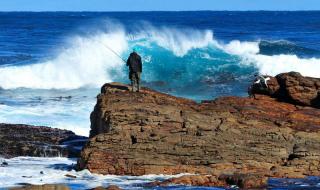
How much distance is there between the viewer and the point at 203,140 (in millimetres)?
15859

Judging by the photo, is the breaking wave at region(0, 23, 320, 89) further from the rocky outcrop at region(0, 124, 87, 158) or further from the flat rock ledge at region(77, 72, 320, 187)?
the flat rock ledge at region(77, 72, 320, 187)

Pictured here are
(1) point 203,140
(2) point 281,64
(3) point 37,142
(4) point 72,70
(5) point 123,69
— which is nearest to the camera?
(1) point 203,140

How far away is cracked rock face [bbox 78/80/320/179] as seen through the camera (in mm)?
15344

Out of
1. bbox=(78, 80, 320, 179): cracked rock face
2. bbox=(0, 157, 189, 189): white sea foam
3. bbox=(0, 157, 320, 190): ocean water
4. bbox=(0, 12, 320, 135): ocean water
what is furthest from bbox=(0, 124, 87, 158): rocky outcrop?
bbox=(0, 12, 320, 135): ocean water

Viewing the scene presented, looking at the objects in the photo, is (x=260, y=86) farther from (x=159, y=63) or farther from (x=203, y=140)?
(x=159, y=63)

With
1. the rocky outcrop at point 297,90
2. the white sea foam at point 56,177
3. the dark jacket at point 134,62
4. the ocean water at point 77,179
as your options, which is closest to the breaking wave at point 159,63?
the dark jacket at point 134,62

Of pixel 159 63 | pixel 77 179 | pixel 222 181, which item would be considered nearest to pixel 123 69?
pixel 159 63

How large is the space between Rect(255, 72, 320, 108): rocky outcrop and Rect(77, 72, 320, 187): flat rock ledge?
0.48 meters

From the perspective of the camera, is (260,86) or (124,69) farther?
(124,69)

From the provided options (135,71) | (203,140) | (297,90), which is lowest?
(203,140)

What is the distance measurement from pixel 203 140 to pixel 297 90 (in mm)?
3297

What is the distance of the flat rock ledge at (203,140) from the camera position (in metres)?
15.3

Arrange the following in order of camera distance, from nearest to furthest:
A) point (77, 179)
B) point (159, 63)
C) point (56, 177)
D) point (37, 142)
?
point (77, 179)
point (56, 177)
point (37, 142)
point (159, 63)

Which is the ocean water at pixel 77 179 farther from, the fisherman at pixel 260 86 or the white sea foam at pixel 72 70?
the white sea foam at pixel 72 70
